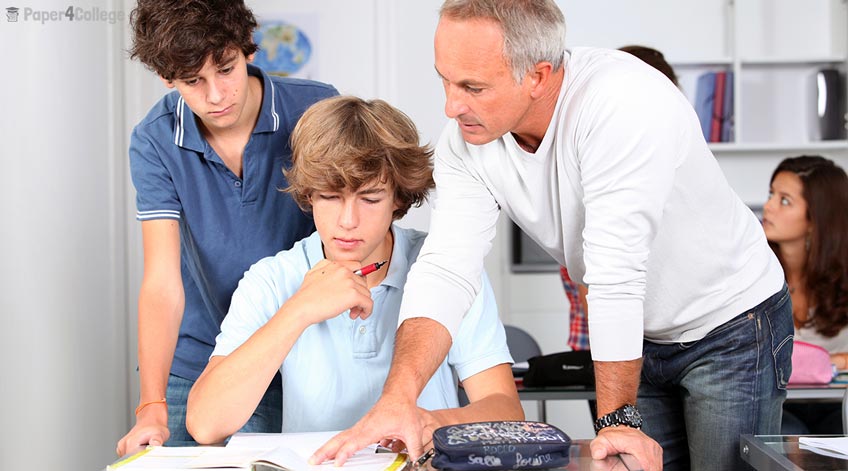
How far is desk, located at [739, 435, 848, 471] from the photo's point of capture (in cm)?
113

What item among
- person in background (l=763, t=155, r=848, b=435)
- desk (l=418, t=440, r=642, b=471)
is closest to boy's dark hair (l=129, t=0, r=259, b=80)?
desk (l=418, t=440, r=642, b=471)

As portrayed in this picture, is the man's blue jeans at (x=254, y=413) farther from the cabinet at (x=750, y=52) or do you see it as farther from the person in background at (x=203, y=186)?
the cabinet at (x=750, y=52)

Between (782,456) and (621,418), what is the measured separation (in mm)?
211

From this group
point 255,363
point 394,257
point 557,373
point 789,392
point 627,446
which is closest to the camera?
point 627,446

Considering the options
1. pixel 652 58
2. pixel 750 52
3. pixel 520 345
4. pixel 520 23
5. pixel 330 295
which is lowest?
pixel 520 345

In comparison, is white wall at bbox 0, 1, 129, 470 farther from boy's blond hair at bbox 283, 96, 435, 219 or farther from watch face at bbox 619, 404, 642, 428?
watch face at bbox 619, 404, 642, 428

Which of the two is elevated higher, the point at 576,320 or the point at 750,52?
the point at 750,52

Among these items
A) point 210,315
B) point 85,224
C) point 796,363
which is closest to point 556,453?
point 210,315

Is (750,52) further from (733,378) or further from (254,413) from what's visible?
(254,413)

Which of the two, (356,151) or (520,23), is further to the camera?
(356,151)

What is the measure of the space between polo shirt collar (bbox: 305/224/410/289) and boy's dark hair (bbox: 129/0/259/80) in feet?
1.17

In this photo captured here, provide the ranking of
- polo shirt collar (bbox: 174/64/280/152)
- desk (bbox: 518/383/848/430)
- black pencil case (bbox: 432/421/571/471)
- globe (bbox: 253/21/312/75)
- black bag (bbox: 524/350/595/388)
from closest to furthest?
black pencil case (bbox: 432/421/571/471)
polo shirt collar (bbox: 174/64/280/152)
desk (bbox: 518/383/848/430)
black bag (bbox: 524/350/595/388)
globe (bbox: 253/21/312/75)

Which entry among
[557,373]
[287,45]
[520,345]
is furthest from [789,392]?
[287,45]

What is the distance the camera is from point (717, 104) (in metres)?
4.03
